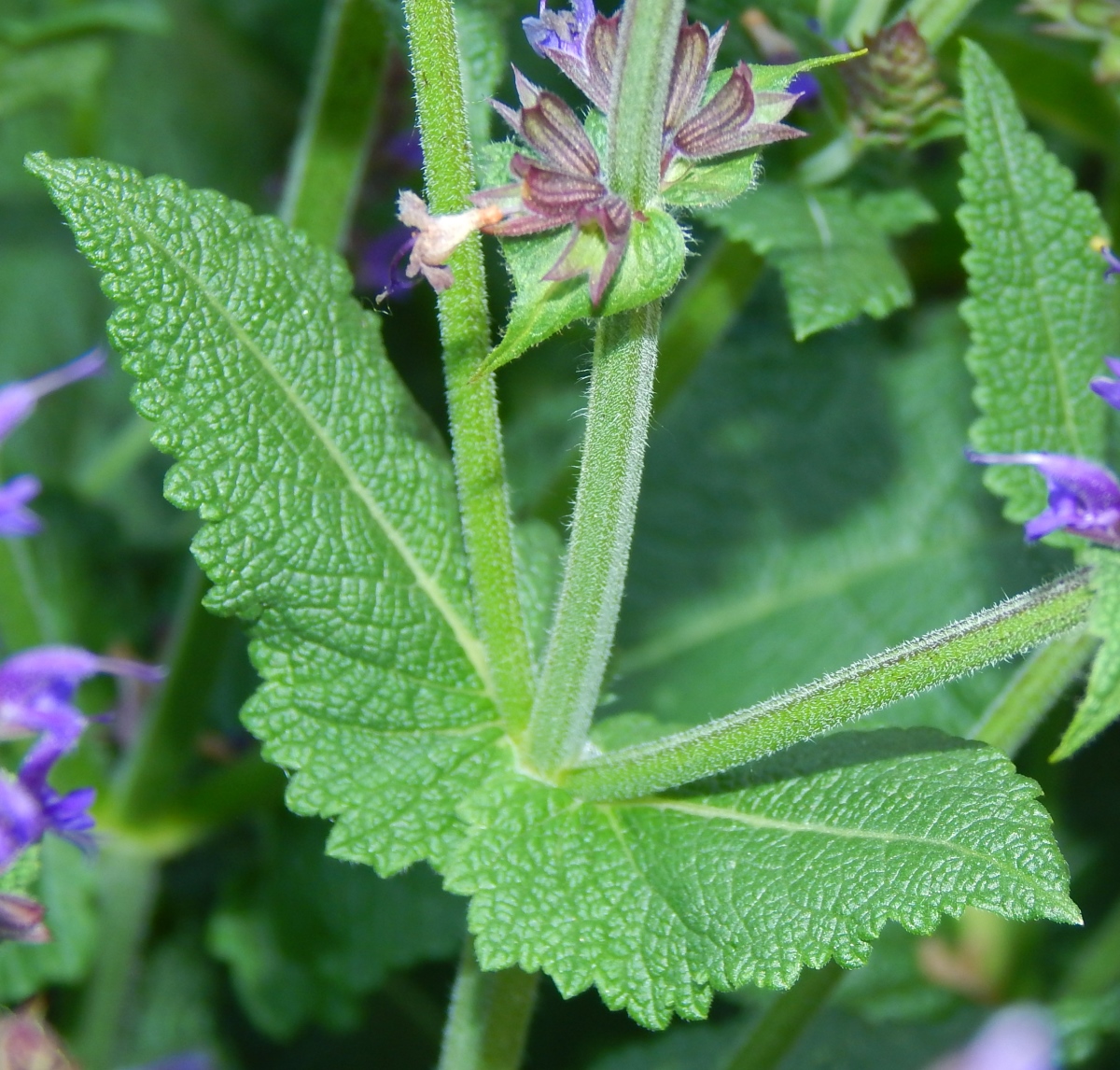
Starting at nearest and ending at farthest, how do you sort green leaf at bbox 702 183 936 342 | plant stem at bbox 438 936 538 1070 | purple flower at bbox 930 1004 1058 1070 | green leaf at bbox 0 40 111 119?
1. purple flower at bbox 930 1004 1058 1070
2. plant stem at bbox 438 936 538 1070
3. green leaf at bbox 702 183 936 342
4. green leaf at bbox 0 40 111 119

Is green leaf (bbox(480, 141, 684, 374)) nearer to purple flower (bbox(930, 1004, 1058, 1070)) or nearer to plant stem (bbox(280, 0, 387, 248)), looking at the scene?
purple flower (bbox(930, 1004, 1058, 1070))

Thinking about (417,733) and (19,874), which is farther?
(417,733)

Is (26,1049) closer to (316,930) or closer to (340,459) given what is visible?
(340,459)

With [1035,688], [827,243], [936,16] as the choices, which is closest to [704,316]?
[827,243]

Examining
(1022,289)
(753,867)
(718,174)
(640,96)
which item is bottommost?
(753,867)

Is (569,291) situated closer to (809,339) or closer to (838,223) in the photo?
(838,223)

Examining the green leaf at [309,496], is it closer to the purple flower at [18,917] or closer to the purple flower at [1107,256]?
the purple flower at [18,917]

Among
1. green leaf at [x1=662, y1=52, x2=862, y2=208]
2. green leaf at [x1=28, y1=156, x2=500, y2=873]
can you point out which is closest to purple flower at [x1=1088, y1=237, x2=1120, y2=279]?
green leaf at [x1=662, y1=52, x2=862, y2=208]

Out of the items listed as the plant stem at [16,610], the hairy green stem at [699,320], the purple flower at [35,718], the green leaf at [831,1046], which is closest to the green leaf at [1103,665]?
the purple flower at [35,718]
